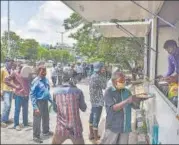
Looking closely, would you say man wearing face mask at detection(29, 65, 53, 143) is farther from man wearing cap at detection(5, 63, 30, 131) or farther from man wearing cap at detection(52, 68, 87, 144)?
man wearing cap at detection(52, 68, 87, 144)

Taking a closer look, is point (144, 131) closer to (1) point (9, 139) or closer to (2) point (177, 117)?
(1) point (9, 139)

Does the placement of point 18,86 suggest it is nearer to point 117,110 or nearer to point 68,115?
point 68,115

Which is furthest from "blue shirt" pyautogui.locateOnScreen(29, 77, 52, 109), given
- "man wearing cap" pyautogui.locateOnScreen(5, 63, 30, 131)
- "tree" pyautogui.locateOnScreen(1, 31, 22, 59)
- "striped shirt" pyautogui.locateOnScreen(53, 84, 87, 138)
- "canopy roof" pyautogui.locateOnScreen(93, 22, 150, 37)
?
"tree" pyautogui.locateOnScreen(1, 31, 22, 59)

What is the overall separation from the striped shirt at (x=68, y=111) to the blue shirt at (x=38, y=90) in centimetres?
258

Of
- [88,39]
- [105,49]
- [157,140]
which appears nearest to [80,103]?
[157,140]

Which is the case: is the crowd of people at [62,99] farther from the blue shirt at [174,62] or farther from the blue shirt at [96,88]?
the blue shirt at [174,62]

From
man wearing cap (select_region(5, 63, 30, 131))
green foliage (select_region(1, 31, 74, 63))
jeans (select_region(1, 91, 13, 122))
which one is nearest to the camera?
man wearing cap (select_region(5, 63, 30, 131))

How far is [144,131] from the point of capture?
24.1 ft

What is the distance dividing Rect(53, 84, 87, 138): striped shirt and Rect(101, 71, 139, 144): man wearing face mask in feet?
1.83

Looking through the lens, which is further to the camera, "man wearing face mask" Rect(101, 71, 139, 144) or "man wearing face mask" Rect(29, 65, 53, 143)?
"man wearing face mask" Rect(29, 65, 53, 143)

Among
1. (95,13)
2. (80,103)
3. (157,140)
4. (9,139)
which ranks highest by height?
(95,13)

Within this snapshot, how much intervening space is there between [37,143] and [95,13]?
463 cm

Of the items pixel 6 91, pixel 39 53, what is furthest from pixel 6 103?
pixel 39 53

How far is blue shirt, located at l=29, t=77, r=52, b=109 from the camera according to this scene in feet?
25.5
